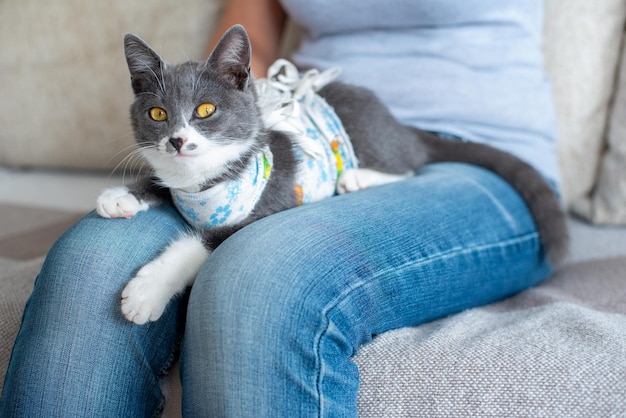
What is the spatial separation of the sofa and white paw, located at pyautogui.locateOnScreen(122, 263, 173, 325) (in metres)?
0.14

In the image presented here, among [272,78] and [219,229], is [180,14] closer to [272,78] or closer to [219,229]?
[272,78]

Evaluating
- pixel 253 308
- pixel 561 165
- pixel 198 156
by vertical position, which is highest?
pixel 198 156

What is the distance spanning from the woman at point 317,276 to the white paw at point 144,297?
→ 0.03 meters

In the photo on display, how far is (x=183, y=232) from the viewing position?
1.01 metres

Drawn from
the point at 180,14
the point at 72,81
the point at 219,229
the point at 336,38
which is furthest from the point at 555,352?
the point at 72,81

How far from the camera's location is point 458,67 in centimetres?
132

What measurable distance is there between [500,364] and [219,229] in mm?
512

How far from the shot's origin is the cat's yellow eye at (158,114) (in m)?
0.96

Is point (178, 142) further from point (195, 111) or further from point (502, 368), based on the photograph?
point (502, 368)

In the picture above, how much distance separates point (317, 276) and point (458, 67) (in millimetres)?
745

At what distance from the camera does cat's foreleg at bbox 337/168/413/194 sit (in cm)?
113

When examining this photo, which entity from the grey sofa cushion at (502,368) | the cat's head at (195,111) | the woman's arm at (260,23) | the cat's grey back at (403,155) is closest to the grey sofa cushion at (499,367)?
the grey sofa cushion at (502,368)

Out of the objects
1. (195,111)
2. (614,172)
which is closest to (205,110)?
(195,111)

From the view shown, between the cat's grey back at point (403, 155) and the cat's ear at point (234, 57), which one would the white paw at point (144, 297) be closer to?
the cat's ear at point (234, 57)
